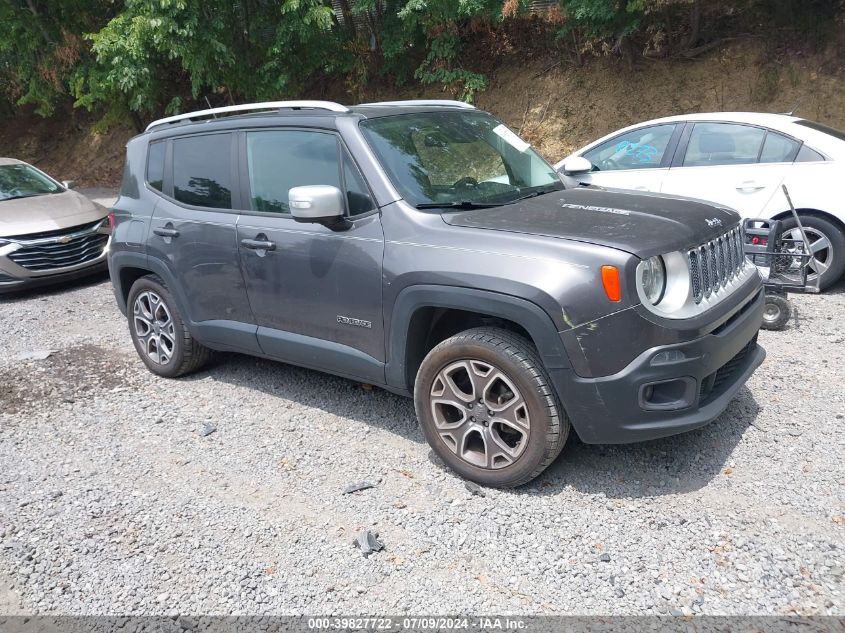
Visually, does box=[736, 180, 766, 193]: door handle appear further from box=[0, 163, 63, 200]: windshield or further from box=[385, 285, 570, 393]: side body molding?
box=[0, 163, 63, 200]: windshield

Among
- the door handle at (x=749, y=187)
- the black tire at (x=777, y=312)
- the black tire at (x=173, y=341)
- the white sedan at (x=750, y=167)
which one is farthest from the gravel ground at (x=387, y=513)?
the door handle at (x=749, y=187)

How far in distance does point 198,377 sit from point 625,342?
3537 millimetres

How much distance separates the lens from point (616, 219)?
3.46 m

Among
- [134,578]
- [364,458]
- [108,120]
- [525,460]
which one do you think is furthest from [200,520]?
[108,120]

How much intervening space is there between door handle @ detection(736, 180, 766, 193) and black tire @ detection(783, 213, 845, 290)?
1.33 feet

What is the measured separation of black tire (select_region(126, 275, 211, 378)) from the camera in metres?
5.07

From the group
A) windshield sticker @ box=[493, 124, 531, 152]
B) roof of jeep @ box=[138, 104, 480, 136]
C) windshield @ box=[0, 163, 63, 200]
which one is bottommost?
windshield @ box=[0, 163, 63, 200]

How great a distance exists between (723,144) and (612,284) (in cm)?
445

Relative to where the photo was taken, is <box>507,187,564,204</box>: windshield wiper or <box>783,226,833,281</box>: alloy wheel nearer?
→ <box>507,187,564,204</box>: windshield wiper

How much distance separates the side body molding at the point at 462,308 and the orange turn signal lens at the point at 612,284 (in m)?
0.29

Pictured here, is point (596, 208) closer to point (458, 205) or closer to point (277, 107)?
point (458, 205)

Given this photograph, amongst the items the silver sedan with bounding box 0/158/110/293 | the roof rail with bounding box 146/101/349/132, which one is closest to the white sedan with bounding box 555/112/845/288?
the roof rail with bounding box 146/101/349/132

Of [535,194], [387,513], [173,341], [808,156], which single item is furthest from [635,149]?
[387,513]

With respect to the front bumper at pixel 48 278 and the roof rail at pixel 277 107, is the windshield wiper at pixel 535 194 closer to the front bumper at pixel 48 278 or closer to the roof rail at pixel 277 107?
the roof rail at pixel 277 107
